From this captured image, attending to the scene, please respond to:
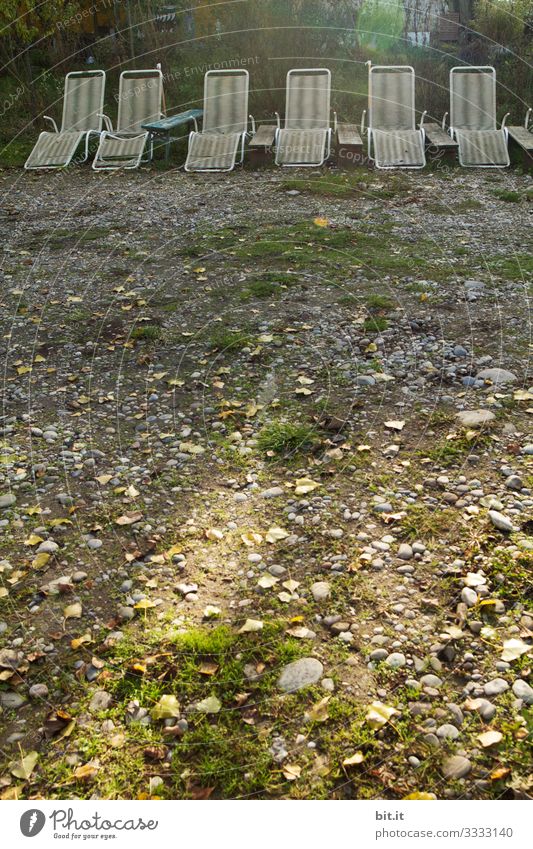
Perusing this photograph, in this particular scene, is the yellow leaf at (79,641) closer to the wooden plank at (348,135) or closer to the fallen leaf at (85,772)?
the fallen leaf at (85,772)

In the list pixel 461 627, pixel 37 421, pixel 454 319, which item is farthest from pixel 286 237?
pixel 461 627

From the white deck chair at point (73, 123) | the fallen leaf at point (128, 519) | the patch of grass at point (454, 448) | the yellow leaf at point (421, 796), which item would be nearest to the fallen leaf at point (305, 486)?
the patch of grass at point (454, 448)

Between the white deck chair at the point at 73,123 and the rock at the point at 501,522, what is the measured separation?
9.78 metres

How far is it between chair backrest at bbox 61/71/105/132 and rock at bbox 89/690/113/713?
36.9 ft

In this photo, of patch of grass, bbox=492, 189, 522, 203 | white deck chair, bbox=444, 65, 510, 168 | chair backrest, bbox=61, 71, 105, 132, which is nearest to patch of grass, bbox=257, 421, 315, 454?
patch of grass, bbox=492, 189, 522, 203

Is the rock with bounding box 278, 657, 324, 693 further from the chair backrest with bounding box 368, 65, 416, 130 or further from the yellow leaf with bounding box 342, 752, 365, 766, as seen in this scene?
the chair backrest with bounding box 368, 65, 416, 130

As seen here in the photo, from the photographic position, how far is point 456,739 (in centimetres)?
272

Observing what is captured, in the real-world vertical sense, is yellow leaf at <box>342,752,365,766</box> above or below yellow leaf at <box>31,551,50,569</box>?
below

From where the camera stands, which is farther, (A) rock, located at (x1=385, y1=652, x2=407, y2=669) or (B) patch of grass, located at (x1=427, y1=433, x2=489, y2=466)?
(B) patch of grass, located at (x1=427, y1=433, x2=489, y2=466)

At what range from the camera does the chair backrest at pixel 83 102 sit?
497 inches

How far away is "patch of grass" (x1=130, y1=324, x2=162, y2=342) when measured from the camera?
600 cm

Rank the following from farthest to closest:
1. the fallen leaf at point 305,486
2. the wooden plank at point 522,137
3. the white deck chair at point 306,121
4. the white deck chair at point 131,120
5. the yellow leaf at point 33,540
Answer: the white deck chair at point 131,120
the white deck chair at point 306,121
the wooden plank at point 522,137
the fallen leaf at point 305,486
the yellow leaf at point 33,540

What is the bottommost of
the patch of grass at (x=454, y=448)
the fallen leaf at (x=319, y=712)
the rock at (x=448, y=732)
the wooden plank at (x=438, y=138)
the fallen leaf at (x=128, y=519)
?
the wooden plank at (x=438, y=138)
